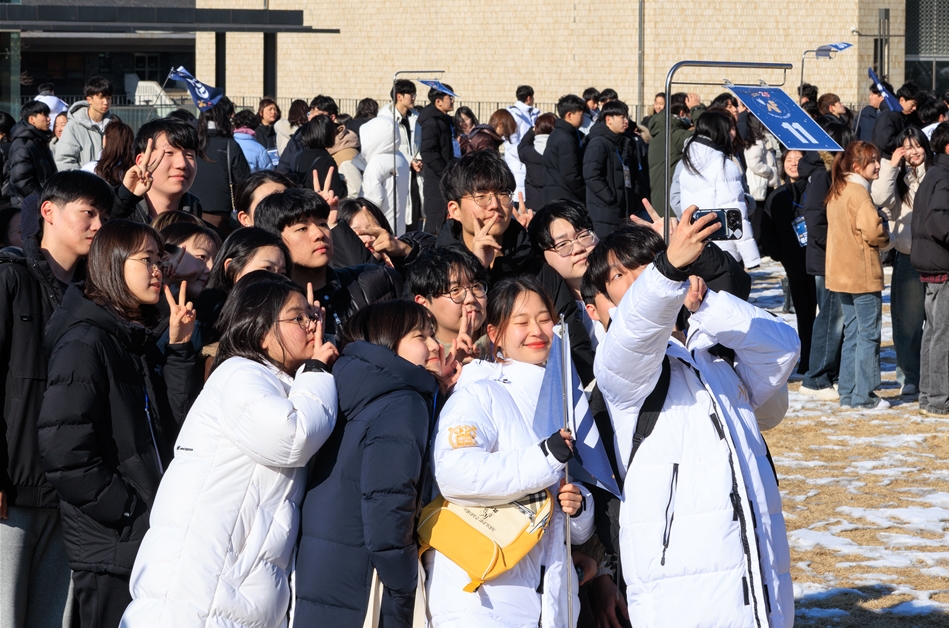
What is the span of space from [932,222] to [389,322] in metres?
6.06

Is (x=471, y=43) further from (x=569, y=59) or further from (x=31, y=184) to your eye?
(x=31, y=184)

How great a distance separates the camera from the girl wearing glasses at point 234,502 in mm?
3236

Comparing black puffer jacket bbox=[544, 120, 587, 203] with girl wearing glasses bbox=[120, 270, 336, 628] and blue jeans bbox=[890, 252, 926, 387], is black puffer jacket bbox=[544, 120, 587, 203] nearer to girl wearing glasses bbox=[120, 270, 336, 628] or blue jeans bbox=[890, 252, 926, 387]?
blue jeans bbox=[890, 252, 926, 387]

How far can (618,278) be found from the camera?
368cm

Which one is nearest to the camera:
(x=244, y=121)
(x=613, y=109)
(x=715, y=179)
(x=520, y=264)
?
(x=520, y=264)

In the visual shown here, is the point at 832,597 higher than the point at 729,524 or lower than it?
lower

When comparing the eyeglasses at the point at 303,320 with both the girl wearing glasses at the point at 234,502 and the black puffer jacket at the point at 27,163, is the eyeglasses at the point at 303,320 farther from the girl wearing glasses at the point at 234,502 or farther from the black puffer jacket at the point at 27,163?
the black puffer jacket at the point at 27,163

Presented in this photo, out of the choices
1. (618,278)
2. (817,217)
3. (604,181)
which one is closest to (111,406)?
(618,278)

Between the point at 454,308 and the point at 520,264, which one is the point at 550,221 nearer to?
the point at 520,264

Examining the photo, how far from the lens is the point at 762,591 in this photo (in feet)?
10.8

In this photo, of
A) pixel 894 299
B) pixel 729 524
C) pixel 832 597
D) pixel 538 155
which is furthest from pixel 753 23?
Result: pixel 729 524

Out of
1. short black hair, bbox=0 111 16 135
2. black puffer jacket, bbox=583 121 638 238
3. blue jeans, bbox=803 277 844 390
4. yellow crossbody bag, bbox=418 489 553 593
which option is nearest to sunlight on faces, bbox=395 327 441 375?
yellow crossbody bag, bbox=418 489 553 593

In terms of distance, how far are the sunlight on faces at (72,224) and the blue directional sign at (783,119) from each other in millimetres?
2318

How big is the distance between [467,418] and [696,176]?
6481 mm
